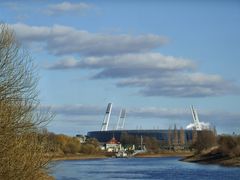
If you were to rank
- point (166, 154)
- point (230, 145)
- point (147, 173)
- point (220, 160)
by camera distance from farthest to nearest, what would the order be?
point (166, 154), point (230, 145), point (220, 160), point (147, 173)

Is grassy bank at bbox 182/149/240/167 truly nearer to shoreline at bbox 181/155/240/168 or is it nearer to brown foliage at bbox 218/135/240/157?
shoreline at bbox 181/155/240/168

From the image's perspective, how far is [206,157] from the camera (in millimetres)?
114438

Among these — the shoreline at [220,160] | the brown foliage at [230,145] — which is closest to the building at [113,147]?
the shoreline at [220,160]

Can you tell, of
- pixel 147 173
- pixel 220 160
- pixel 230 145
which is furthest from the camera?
pixel 230 145

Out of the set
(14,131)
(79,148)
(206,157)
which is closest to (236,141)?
(206,157)

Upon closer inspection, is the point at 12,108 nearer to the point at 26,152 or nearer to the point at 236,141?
the point at 26,152

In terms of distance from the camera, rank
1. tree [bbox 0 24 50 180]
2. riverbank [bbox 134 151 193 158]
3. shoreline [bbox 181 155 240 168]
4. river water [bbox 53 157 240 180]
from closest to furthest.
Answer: tree [bbox 0 24 50 180] → river water [bbox 53 157 240 180] → shoreline [bbox 181 155 240 168] → riverbank [bbox 134 151 193 158]

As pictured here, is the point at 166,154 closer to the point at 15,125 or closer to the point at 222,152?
the point at 222,152

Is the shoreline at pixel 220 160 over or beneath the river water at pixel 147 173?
over

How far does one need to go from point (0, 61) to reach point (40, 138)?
11.8 feet

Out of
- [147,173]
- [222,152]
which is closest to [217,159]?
[222,152]

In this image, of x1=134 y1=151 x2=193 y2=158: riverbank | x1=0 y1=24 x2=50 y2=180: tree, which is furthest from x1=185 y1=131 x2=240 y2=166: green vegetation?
x1=0 y1=24 x2=50 y2=180: tree

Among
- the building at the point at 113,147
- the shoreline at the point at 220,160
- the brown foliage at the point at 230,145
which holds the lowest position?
the shoreline at the point at 220,160

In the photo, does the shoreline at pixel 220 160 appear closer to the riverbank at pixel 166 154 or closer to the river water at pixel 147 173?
the river water at pixel 147 173
